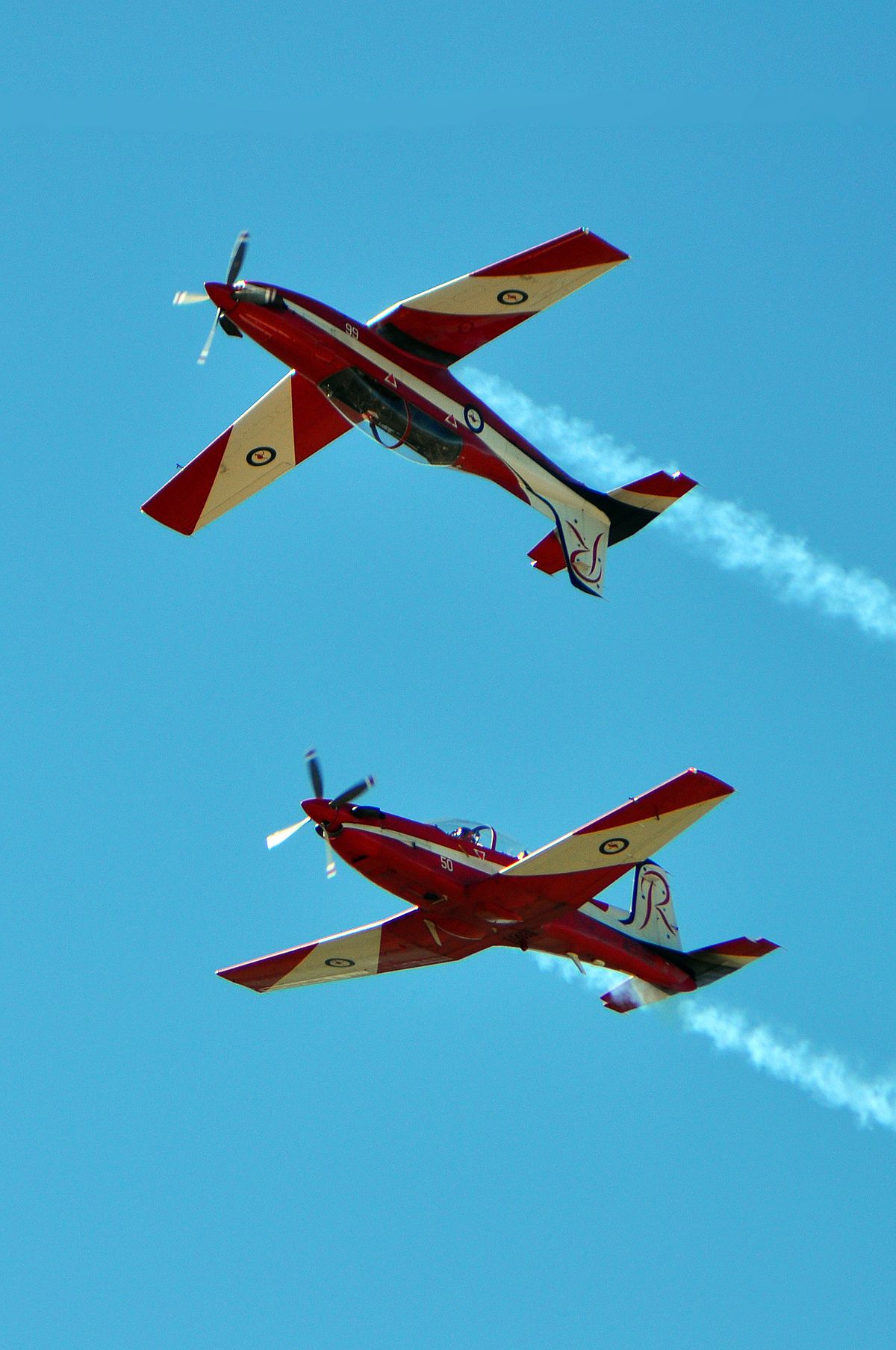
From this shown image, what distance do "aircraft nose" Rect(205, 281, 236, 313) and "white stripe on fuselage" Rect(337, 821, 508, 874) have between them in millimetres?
6852

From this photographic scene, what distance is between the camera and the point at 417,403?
33.3 m

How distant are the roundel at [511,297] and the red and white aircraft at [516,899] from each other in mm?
7327

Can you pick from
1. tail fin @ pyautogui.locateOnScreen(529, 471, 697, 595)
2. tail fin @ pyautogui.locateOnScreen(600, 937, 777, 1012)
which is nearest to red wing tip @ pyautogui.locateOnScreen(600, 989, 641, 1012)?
tail fin @ pyautogui.locateOnScreen(600, 937, 777, 1012)

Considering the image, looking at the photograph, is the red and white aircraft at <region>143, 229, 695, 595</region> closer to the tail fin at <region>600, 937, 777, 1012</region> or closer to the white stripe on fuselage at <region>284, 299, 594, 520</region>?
the white stripe on fuselage at <region>284, 299, 594, 520</region>

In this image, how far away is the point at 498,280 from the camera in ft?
110

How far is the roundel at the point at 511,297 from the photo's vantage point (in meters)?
33.7

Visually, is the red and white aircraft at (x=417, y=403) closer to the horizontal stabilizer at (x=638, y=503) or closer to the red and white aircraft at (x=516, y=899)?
the horizontal stabilizer at (x=638, y=503)

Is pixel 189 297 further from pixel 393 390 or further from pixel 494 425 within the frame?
pixel 494 425

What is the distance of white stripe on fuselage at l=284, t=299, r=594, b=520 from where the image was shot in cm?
3244

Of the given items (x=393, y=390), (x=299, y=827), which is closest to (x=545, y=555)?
(x=393, y=390)

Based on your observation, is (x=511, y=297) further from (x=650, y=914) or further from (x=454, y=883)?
(x=650, y=914)

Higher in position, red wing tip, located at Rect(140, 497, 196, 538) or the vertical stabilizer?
red wing tip, located at Rect(140, 497, 196, 538)

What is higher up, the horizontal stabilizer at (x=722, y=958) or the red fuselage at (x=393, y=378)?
the red fuselage at (x=393, y=378)

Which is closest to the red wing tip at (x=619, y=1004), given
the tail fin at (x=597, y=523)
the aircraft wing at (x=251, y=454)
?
the tail fin at (x=597, y=523)
